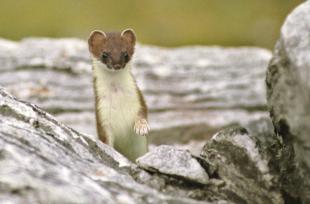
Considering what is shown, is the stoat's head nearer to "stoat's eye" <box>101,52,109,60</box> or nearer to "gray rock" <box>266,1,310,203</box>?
"stoat's eye" <box>101,52,109,60</box>

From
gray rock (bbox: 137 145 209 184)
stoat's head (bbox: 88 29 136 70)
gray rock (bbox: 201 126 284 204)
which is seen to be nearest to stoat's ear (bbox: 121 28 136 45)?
stoat's head (bbox: 88 29 136 70)

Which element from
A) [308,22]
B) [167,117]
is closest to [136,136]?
[167,117]

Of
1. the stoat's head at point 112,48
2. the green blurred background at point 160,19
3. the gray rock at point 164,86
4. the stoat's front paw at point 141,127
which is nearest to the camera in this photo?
the stoat's head at point 112,48

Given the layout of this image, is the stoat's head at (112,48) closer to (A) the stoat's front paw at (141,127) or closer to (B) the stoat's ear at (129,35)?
(B) the stoat's ear at (129,35)

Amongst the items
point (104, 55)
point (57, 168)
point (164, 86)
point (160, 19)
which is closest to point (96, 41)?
point (104, 55)

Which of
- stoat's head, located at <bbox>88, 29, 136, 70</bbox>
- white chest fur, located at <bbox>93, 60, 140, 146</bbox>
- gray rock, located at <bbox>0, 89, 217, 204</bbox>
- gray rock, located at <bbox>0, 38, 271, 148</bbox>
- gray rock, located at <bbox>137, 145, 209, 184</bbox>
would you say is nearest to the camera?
gray rock, located at <bbox>0, 89, 217, 204</bbox>

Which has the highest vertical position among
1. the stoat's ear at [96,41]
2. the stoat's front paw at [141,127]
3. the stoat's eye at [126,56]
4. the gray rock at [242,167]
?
the stoat's ear at [96,41]

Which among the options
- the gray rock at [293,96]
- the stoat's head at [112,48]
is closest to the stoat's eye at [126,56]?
the stoat's head at [112,48]

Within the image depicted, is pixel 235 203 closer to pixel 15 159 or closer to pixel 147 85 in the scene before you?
pixel 15 159
